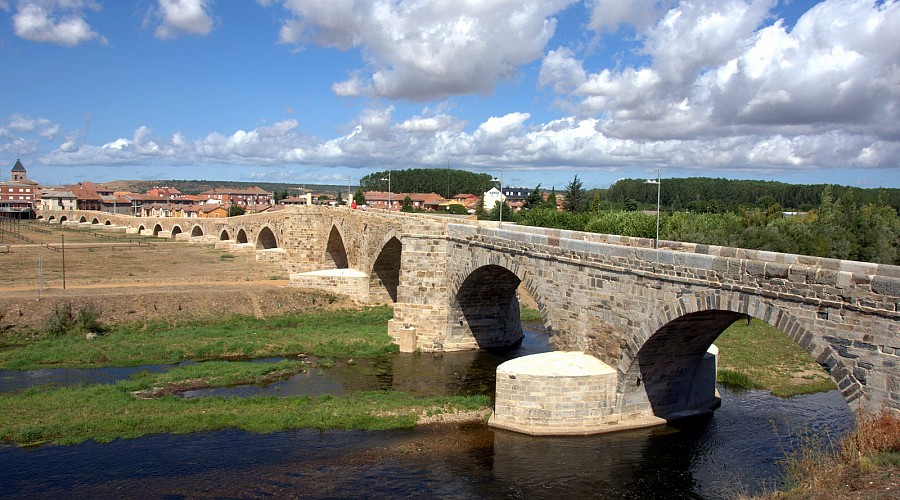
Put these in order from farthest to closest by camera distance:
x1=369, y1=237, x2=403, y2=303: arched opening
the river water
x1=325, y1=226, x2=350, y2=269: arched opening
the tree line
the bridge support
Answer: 1. the tree line
2. x1=325, y1=226, x2=350, y2=269: arched opening
3. x1=369, y1=237, x2=403, y2=303: arched opening
4. the bridge support
5. the river water

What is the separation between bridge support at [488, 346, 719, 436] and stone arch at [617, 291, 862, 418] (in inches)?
21.7

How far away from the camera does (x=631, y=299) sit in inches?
727

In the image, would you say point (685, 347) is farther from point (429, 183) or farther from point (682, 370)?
point (429, 183)

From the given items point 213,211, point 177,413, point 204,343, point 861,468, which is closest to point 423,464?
point 177,413

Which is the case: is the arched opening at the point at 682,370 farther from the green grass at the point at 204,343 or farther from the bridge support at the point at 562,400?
the green grass at the point at 204,343

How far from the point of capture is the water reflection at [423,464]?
15875 millimetres

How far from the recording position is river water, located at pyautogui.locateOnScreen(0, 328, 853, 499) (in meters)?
15.9

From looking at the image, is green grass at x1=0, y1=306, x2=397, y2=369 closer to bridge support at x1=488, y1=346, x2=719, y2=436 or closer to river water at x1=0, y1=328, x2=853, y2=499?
river water at x1=0, y1=328, x2=853, y2=499

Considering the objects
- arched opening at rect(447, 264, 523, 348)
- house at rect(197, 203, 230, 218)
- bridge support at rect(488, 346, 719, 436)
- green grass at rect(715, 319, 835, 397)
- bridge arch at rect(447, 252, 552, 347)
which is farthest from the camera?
house at rect(197, 203, 230, 218)

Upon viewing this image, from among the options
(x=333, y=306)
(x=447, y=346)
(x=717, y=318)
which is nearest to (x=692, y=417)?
(x=717, y=318)

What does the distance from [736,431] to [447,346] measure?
13827mm

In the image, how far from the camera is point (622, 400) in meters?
19.5

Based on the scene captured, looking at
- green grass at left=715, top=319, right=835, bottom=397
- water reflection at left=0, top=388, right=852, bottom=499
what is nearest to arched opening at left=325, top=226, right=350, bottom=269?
green grass at left=715, top=319, right=835, bottom=397

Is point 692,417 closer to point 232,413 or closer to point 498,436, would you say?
point 498,436
